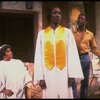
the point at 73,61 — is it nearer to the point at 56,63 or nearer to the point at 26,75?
the point at 56,63

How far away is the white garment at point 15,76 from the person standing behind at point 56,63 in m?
0.17

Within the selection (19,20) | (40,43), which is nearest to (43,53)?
(40,43)

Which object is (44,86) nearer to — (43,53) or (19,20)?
(43,53)

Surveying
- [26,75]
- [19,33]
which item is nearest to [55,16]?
[19,33]

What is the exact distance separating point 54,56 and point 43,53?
0.14m

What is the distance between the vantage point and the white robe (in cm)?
611

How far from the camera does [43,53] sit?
20.2 ft

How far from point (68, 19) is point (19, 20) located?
0.62 meters

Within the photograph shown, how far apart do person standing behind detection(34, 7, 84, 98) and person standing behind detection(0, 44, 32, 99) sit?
0.57 ft

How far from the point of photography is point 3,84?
6141 mm

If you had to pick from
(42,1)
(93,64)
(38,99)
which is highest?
(42,1)

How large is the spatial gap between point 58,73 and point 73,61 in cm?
24

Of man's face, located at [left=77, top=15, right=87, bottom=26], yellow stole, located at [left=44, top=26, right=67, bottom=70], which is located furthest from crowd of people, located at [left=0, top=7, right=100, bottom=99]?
man's face, located at [left=77, top=15, right=87, bottom=26]

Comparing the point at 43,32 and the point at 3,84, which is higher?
the point at 43,32
